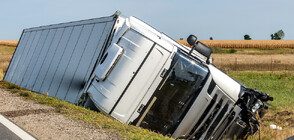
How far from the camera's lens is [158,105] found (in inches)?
322

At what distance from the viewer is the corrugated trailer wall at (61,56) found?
36.4 feet

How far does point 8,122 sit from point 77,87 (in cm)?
330

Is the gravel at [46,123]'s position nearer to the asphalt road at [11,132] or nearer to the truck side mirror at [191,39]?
the asphalt road at [11,132]

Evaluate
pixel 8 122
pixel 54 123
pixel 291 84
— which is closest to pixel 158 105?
pixel 54 123

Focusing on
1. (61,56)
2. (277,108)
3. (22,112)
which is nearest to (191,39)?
(22,112)

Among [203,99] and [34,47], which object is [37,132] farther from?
[34,47]

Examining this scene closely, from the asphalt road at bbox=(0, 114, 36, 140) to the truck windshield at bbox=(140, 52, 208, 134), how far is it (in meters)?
2.34

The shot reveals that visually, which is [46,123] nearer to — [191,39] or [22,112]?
[22,112]

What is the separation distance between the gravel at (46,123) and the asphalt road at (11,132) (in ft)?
0.41

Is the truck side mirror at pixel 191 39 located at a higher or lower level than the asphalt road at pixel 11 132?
higher

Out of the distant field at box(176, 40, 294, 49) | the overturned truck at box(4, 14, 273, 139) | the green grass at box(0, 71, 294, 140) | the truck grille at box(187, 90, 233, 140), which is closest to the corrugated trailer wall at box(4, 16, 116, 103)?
the green grass at box(0, 71, 294, 140)

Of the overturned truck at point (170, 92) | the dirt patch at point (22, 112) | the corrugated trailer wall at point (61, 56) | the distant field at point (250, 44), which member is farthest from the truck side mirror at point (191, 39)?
the distant field at point (250, 44)

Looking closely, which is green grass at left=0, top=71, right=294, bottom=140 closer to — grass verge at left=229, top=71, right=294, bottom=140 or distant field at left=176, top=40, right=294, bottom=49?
grass verge at left=229, top=71, right=294, bottom=140

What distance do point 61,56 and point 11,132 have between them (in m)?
6.47
